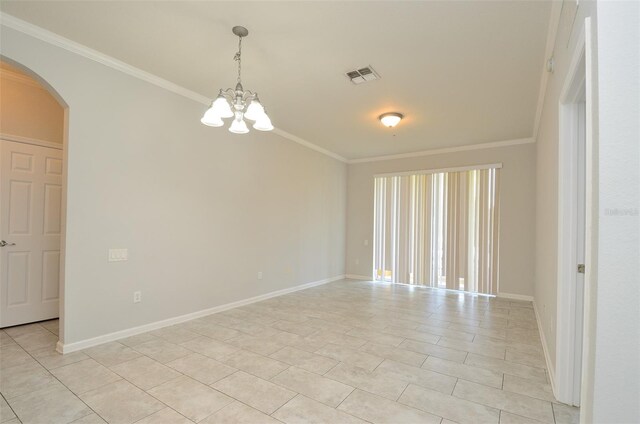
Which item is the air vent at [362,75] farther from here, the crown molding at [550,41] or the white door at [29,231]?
the white door at [29,231]

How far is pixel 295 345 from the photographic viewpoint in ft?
10.1

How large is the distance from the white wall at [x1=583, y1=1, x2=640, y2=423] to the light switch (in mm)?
3736

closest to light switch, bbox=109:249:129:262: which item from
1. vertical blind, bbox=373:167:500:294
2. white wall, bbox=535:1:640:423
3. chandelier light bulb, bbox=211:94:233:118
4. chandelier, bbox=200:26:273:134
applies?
chandelier, bbox=200:26:273:134

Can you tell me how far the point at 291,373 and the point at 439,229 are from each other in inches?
175

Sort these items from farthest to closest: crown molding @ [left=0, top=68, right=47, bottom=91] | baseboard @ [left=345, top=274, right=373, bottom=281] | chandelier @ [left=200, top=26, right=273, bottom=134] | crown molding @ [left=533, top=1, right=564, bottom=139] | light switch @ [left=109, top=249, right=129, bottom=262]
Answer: baseboard @ [left=345, top=274, right=373, bottom=281]
crown molding @ [left=0, top=68, right=47, bottom=91]
light switch @ [left=109, top=249, right=129, bottom=262]
chandelier @ [left=200, top=26, right=273, bottom=134]
crown molding @ [left=533, top=1, right=564, bottom=139]

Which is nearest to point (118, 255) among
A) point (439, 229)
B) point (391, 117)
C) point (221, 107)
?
point (221, 107)

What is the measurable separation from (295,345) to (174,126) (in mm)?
2902

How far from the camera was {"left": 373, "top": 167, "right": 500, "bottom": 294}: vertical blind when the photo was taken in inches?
217

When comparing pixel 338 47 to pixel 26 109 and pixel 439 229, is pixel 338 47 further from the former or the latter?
pixel 439 229

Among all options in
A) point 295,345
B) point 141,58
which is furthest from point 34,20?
point 295,345

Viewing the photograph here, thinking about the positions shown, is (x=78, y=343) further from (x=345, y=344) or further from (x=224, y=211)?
(x=345, y=344)

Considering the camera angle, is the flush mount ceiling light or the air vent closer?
the air vent

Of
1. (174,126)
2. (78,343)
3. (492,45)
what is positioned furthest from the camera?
(174,126)

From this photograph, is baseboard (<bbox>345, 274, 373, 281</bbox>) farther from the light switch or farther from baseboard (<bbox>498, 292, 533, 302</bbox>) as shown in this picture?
the light switch
